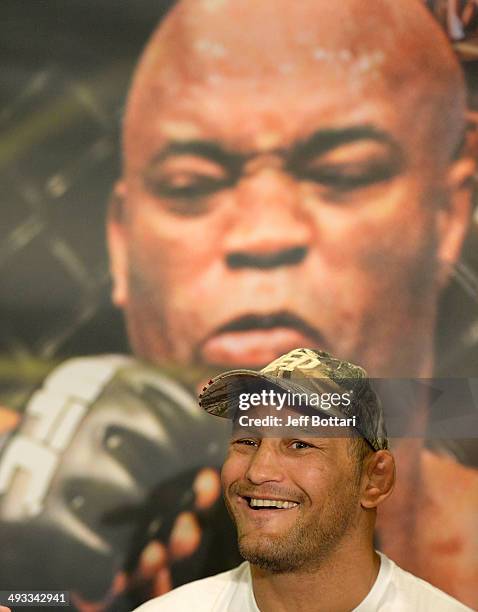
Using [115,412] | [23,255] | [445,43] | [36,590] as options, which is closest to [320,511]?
[115,412]

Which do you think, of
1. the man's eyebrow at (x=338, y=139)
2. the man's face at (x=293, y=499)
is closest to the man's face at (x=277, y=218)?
the man's eyebrow at (x=338, y=139)

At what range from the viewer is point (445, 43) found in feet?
6.26

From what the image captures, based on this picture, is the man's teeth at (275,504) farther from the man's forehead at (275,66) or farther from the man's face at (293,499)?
the man's forehead at (275,66)

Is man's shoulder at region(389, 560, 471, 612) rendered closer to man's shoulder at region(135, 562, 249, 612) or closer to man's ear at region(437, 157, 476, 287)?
man's shoulder at region(135, 562, 249, 612)

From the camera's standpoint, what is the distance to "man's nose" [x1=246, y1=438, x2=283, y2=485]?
1.40m

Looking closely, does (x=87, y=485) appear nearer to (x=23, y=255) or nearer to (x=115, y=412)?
(x=115, y=412)

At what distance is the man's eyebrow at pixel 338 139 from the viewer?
1898 millimetres

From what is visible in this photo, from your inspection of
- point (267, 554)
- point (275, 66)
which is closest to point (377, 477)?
point (267, 554)

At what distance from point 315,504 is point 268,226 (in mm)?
705

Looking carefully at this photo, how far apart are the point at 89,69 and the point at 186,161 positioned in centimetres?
31

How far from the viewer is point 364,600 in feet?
4.76

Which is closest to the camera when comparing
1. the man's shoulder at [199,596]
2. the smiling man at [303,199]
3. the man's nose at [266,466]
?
the man's nose at [266,466]

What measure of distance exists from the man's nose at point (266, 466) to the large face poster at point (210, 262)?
50 centimetres

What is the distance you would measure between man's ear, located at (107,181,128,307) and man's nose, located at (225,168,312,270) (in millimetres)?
237
